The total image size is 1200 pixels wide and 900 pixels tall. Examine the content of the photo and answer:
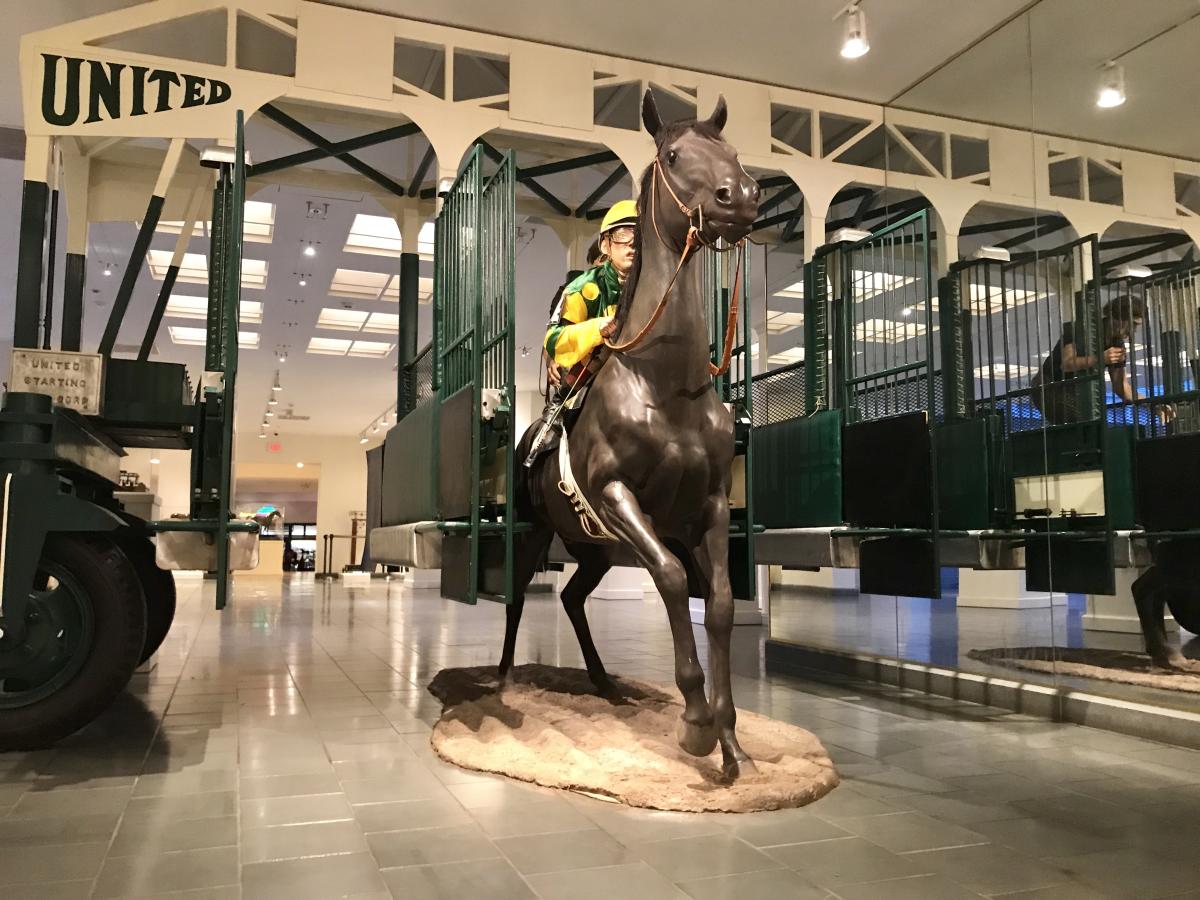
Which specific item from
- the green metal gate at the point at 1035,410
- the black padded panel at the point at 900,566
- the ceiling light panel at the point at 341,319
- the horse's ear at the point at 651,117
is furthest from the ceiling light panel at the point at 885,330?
the ceiling light panel at the point at 341,319

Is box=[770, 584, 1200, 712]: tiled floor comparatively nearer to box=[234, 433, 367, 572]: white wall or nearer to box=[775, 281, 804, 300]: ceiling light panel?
box=[775, 281, 804, 300]: ceiling light panel

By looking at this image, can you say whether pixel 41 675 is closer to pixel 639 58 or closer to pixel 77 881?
pixel 77 881

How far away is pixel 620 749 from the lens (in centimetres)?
339

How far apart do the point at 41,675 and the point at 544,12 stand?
471cm

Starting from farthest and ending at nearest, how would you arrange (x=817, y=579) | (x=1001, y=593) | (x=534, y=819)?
(x=817, y=579) < (x=1001, y=593) < (x=534, y=819)

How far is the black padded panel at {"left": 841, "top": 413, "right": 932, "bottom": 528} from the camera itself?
17.0ft

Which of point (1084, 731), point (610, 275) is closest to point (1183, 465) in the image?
point (1084, 731)

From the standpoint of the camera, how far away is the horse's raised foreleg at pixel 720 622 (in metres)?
3.20

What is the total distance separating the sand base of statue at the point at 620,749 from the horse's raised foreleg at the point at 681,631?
0.44 feet

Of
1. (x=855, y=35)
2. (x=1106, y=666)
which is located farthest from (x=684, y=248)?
(x=1106, y=666)

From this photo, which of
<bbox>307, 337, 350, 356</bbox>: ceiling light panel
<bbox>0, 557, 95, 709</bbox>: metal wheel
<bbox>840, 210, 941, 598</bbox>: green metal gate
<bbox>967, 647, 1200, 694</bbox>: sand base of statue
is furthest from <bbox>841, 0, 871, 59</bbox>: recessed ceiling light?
<bbox>307, 337, 350, 356</bbox>: ceiling light panel

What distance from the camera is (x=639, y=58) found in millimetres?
6266

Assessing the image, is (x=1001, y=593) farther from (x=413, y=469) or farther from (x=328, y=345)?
(x=328, y=345)

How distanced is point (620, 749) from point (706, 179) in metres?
2.12
